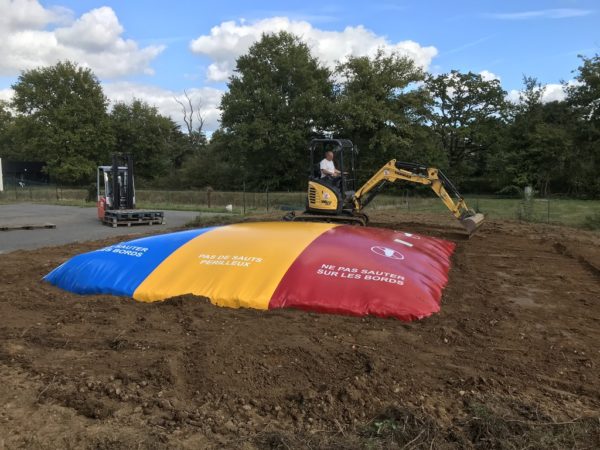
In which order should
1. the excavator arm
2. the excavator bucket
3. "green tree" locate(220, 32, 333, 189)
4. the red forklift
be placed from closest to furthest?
the excavator bucket → the excavator arm → the red forklift → "green tree" locate(220, 32, 333, 189)

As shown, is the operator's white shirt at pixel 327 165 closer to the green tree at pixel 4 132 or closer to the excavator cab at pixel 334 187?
the excavator cab at pixel 334 187

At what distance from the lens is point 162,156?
216 ft

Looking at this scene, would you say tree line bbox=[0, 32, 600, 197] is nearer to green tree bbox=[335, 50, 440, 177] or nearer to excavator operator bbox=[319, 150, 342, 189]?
green tree bbox=[335, 50, 440, 177]

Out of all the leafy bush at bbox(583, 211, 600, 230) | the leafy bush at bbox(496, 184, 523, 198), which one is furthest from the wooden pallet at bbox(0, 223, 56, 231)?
the leafy bush at bbox(496, 184, 523, 198)

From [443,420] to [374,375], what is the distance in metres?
0.80

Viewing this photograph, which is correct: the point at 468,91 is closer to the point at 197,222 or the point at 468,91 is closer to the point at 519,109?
the point at 519,109

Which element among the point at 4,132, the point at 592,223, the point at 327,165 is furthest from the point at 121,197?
the point at 4,132

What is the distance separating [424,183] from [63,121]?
185ft

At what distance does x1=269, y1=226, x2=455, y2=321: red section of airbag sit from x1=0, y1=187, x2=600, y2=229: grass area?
12.6m

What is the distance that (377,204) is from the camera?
29625 mm

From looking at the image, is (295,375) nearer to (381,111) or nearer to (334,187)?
(334,187)

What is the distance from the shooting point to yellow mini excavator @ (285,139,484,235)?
13.0 meters

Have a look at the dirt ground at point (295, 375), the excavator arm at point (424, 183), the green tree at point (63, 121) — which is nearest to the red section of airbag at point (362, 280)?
the dirt ground at point (295, 375)

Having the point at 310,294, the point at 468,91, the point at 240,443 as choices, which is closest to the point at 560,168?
the point at 468,91
